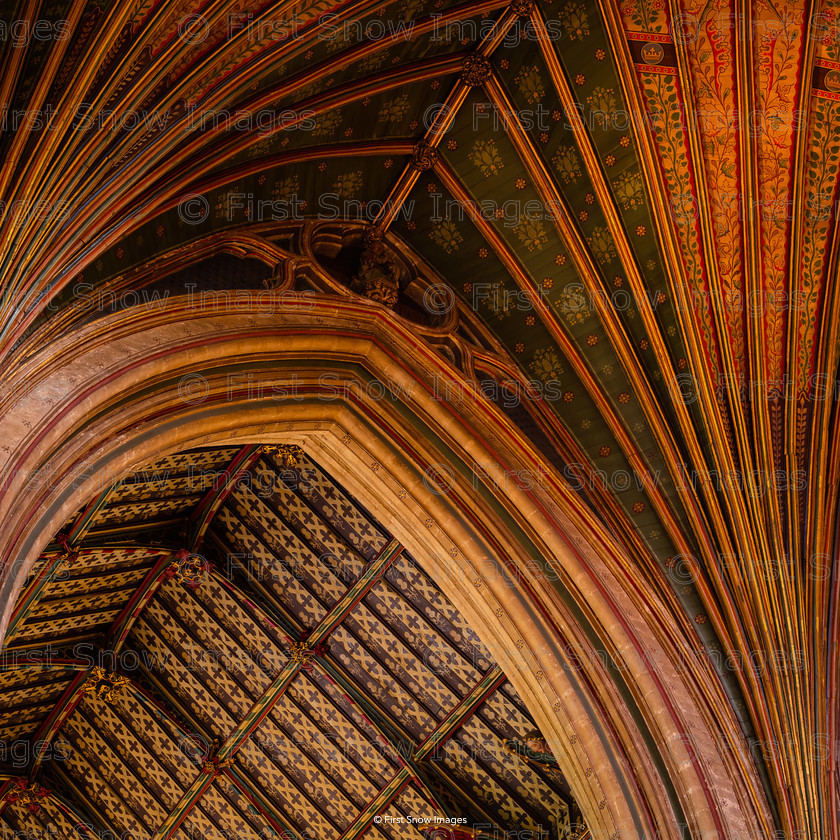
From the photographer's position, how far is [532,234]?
33.4 feet

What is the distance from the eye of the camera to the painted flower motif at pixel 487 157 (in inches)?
391

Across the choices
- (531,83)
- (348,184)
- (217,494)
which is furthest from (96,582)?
(531,83)

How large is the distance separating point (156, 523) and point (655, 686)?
6.14 m

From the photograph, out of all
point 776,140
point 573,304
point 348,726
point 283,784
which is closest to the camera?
point 776,140

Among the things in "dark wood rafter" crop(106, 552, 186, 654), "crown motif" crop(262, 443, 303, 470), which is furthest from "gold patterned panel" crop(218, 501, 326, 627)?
"crown motif" crop(262, 443, 303, 470)

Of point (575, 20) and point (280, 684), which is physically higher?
point (575, 20)

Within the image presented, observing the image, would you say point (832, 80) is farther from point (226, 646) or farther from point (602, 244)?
point (226, 646)

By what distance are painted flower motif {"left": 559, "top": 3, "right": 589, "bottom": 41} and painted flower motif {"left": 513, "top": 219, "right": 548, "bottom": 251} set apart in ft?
5.71

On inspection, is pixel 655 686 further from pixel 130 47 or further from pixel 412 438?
pixel 130 47

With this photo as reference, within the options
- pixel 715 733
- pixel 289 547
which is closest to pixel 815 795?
pixel 715 733

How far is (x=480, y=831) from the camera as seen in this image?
1208 centimetres

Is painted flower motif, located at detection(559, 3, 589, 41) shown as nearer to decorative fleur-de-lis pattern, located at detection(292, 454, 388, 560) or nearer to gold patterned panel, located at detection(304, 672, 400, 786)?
decorative fleur-de-lis pattern, located at detection(292, 454, 388, 560)

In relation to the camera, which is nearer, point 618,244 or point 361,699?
point 618,244

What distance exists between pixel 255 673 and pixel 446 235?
594cm
